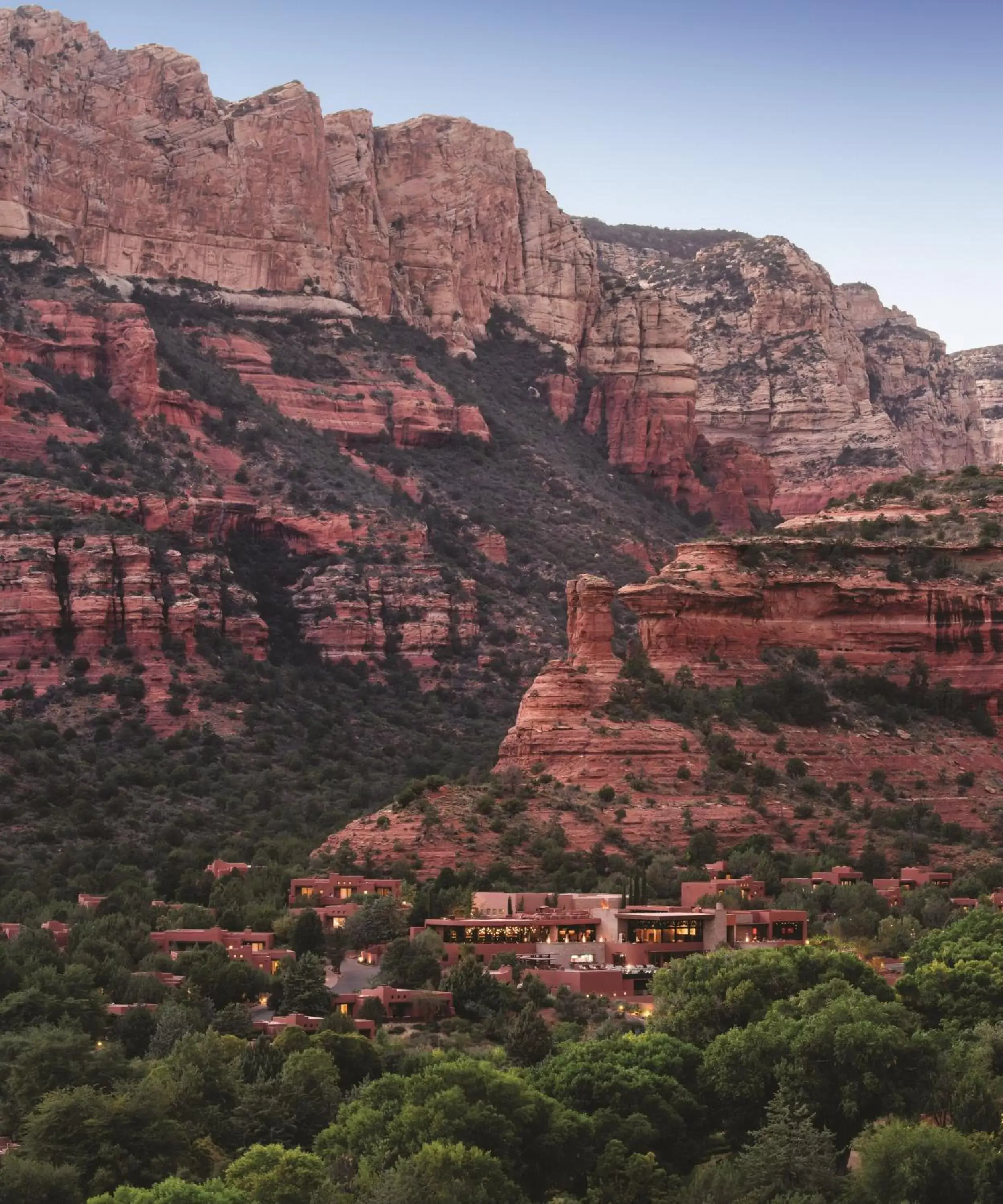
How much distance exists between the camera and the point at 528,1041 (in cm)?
7650

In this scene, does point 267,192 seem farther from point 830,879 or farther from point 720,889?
point 720,889

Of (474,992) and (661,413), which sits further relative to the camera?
(661,413)

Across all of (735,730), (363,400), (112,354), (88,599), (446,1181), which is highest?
Result: (112,354)

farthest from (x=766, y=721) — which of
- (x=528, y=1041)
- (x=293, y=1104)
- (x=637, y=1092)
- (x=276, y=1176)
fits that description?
(x=276, y=1176)

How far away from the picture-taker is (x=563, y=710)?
338 ft

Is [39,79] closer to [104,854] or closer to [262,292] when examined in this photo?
[262,292]

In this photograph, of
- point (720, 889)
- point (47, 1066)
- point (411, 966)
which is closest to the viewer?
point (47, 1066)

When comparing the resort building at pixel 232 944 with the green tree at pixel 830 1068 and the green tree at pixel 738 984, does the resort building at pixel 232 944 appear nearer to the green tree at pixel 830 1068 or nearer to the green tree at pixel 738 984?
the green tree at pixel 738 984

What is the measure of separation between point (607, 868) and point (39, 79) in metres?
76.3

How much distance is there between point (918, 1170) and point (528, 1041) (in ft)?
50.9

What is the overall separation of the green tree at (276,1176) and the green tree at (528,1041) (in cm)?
1175

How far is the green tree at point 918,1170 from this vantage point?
6322cm

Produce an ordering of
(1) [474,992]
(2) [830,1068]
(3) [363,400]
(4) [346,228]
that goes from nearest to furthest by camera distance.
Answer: (2) [830,1068] < (1) [474,992] < (3) [363,400] < (4) [346,228]

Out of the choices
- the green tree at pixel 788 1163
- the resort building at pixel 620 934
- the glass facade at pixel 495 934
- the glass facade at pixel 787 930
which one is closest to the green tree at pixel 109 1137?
the green tree at pixel 788 1163
